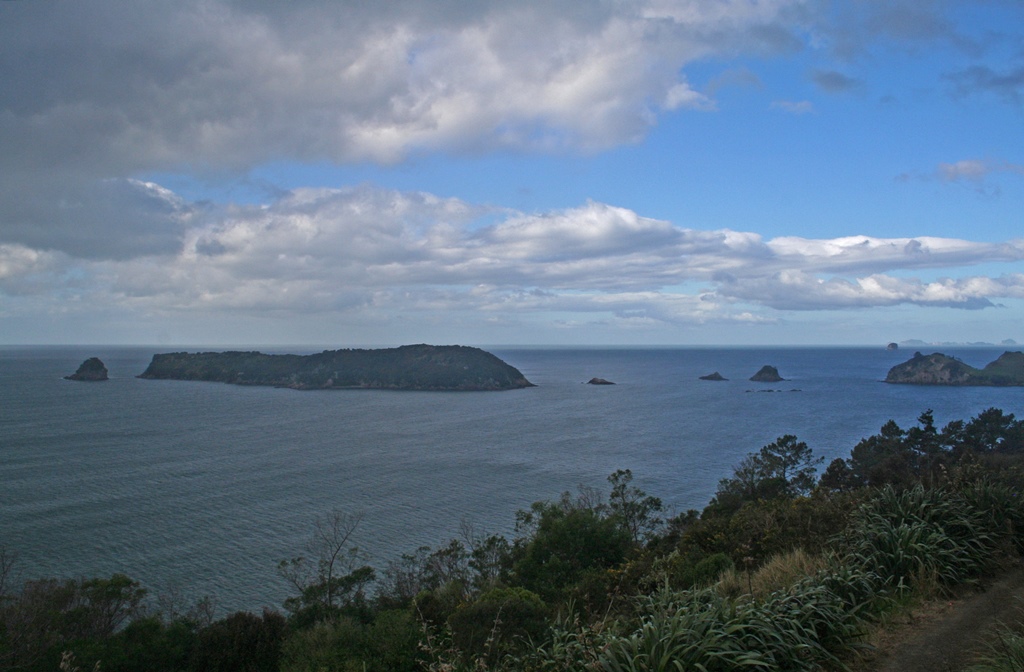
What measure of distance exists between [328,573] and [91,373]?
13129 cm

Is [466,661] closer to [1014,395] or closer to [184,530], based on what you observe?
[184,530]

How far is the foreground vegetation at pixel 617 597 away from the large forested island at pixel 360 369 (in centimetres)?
10013

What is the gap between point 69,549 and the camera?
1197 inches

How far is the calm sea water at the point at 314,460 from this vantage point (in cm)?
3145

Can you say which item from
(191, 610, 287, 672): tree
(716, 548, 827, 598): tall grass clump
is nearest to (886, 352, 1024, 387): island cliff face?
(191, 610, 287, 672): tree

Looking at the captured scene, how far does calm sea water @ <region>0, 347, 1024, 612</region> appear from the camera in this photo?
103ft

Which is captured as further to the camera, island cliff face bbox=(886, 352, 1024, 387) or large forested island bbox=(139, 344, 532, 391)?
large forested island bbox=(139, 344, 532, 391)

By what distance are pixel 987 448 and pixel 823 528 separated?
42605mm

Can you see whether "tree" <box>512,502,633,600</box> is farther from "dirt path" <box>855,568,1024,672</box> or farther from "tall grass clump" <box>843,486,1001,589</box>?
"dirt path" <box>855,568,1024,672</box>

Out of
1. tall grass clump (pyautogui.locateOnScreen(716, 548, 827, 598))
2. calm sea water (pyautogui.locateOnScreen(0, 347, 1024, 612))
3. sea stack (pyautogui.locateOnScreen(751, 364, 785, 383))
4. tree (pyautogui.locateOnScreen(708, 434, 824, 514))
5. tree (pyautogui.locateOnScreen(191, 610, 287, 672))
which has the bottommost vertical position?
calm sea water (pyautogui.locateOnScreen(0, 347, 1024, 612))

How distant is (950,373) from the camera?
129250 mm

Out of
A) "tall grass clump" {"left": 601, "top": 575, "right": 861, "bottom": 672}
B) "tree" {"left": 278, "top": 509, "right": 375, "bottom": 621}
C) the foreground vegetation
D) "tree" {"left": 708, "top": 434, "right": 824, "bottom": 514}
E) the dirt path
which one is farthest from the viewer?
"tree" {"left": 708, "top": 434, "right": 824, "bottom": 514}

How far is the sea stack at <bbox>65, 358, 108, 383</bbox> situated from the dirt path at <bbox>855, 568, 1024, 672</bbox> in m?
152

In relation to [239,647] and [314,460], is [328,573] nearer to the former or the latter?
[239,647]
